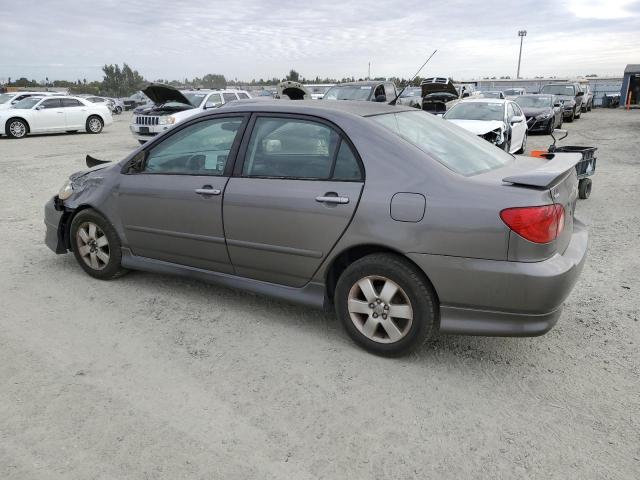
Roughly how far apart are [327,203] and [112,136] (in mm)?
18226

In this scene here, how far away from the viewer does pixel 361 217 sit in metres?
3.11

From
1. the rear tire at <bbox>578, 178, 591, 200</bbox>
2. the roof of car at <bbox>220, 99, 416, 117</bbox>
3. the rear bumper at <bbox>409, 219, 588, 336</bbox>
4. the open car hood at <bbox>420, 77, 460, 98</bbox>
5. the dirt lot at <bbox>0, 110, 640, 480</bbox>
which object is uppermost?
the roof of car at <bbox>220, 99, 416, 117</bbox>

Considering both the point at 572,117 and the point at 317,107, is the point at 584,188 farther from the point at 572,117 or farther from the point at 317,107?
the point at 572,117

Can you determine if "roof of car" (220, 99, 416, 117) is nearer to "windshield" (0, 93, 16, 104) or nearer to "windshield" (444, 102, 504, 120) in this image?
"windshield" (444, 102, 504, 120)

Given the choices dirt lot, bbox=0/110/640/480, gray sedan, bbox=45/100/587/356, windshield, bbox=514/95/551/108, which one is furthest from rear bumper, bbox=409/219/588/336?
windshield, bbox=514/95/551/108

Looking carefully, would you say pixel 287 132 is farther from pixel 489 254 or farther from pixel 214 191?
pixel 489 254

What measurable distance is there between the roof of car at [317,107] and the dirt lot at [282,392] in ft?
5.00

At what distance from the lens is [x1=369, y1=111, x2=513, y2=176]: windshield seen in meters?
3.24

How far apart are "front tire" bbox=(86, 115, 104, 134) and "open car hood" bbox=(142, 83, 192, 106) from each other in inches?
262

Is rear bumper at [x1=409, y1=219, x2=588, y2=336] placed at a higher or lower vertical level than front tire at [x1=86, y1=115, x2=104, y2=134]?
higher

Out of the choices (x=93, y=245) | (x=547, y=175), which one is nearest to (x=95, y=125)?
(x=93, y=245)

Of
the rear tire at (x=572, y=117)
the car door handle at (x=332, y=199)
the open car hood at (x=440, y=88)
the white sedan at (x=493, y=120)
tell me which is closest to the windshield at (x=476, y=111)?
the white sedan at (x=493, y=120)

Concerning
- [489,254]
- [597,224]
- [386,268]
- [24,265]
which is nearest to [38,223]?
[24,265]

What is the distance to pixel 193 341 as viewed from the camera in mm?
3510
